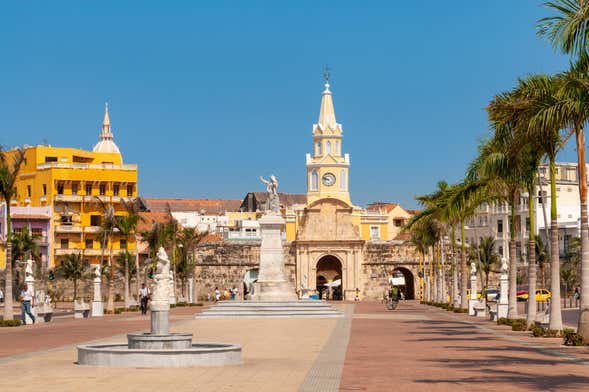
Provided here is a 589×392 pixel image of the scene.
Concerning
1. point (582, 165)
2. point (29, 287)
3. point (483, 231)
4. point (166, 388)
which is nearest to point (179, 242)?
point (29, 287)

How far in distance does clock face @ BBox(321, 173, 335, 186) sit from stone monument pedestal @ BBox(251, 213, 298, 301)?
192ft

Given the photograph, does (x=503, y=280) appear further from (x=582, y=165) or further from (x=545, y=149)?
(x=582, y=165)

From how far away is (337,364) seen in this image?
22.8m

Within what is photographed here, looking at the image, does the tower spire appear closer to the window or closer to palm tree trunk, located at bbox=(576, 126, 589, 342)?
the window

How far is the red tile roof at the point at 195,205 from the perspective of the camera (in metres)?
169

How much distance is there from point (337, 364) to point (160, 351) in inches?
149

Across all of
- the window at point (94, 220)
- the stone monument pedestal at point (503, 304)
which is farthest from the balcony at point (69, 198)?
the stone monument pedestal at point (503, 304)

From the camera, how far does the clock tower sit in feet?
383

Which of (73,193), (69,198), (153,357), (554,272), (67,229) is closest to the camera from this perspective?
(153,357)

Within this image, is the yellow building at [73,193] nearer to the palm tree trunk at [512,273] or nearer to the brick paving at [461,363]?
the palm tree trunk at [512,273]

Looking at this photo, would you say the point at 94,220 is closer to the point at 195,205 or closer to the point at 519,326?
the point at 195,205

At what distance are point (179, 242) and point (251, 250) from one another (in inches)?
950

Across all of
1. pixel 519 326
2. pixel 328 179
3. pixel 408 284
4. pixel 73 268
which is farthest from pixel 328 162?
pixel 519 326

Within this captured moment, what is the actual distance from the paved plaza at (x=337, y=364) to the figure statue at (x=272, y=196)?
22.1 m
